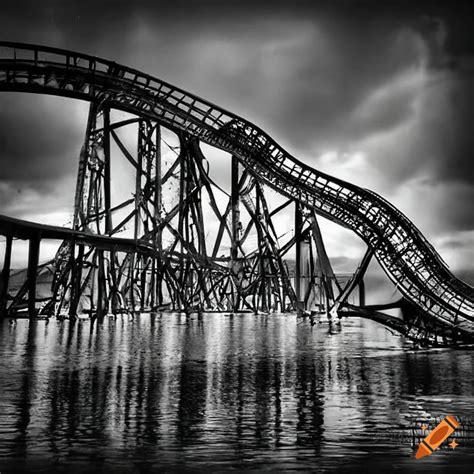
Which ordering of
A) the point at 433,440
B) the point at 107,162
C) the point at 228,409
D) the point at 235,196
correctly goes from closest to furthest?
the point at 433,440 < the point at 228,409 < the point at 107,162 < the point at 235,196

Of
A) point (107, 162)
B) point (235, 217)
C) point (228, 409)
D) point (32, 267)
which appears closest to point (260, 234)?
point (235, 217)

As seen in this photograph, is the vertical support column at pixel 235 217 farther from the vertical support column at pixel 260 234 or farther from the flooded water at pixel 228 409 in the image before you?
the flooded water at pixel 228 409

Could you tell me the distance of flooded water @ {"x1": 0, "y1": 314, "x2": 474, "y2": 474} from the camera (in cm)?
270

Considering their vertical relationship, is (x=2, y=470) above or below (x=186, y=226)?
below

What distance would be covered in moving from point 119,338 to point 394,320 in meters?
5.13

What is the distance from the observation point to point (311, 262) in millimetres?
17125

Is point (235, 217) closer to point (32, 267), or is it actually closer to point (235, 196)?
point (235, 196)

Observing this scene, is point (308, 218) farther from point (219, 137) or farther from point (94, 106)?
point (94, 106)

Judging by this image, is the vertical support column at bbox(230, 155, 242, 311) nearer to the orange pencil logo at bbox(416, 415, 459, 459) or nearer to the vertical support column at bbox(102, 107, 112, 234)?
the vertical support column at bbox(102, 107, 112, 234)

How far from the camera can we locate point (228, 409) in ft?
13.9

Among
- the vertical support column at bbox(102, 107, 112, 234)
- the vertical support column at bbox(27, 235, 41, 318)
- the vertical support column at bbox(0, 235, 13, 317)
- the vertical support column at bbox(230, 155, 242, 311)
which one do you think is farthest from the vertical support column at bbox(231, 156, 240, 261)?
the vertical support column at bbox(0, 235, 13, 317)

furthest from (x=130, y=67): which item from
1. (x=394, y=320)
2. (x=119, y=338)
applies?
(x=394, y=320)

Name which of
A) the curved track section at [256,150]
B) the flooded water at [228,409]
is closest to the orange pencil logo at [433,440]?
the flooded water at [228,409]

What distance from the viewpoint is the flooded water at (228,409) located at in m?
2.70
